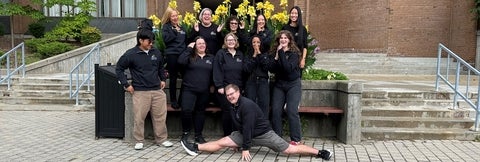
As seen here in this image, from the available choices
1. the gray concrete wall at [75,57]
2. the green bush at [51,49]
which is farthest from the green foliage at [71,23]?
the gray concrete wall at [75,57]

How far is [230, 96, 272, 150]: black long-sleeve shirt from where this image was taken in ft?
18.3

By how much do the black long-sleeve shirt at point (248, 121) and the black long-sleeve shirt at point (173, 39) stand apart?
162 cm

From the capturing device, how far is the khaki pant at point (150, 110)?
6436 mm

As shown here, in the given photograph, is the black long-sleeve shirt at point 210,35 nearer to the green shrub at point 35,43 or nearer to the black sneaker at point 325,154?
the black sneaker at point 325,154

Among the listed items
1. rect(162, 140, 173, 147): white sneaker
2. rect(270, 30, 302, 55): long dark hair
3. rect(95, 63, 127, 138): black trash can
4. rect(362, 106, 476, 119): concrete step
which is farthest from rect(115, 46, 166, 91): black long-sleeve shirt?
rect(362, 106, 476, 119): concrete step

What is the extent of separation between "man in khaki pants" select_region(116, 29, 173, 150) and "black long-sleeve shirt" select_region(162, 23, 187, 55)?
26 centimetres

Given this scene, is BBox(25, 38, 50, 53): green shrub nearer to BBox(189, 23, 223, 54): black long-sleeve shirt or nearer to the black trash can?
the black trash can

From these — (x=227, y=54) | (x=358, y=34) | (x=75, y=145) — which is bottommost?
(x=75, y=145)

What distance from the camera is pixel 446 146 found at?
22.0 feet

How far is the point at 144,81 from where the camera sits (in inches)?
252

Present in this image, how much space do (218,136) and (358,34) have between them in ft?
38.9

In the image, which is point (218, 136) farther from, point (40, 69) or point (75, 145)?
point (40, 69)

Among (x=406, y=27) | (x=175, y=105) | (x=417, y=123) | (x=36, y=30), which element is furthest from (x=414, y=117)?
(x=36, y=30)

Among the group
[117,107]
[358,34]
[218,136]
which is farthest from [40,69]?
[358,34]
